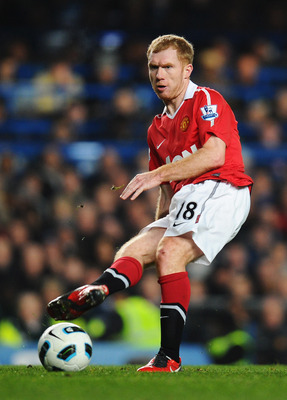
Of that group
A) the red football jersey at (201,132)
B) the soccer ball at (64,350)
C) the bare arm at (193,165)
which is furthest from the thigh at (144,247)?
the soccer ball at (64,350)

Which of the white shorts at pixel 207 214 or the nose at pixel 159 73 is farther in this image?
the nose at pixel 159 73

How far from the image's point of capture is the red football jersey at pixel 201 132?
14.7 feet

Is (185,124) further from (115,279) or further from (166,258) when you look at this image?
(115,279)

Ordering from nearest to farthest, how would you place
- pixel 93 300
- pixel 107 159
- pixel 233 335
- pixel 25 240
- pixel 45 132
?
pixel 93 300, pixel 233 335, pixel 25 240, pixel 107 159, pixel 45 132

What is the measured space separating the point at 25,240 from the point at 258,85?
15.1 ft

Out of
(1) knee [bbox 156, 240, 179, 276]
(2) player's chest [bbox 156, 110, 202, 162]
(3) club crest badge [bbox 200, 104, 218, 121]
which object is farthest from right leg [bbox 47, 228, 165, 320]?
(3) club crest badge [bbox 200, 104, 218, 121]

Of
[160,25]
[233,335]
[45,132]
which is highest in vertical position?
[160,25]

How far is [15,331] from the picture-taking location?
7098 mm

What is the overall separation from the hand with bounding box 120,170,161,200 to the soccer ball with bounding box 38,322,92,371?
2.74 ft

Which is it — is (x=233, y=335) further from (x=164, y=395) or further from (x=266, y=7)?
(x=266, y=7)

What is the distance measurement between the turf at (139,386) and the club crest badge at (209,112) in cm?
146

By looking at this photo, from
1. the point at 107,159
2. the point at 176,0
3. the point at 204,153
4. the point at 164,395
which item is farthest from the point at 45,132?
the point at 164,395

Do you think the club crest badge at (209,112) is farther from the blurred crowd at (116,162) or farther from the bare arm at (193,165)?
the blurred crowd at (116,162)

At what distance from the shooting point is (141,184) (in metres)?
4.27
